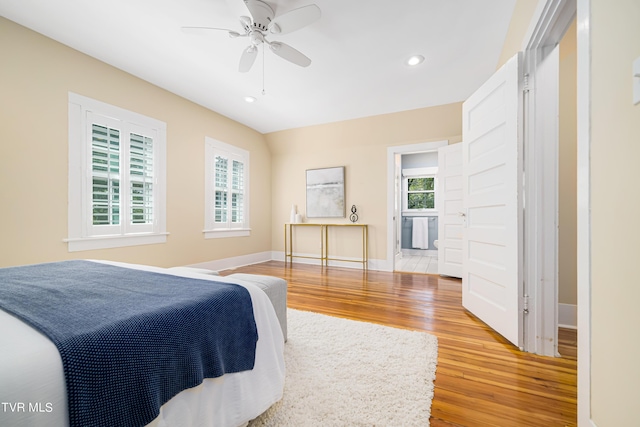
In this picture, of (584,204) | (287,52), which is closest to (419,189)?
(287,52)

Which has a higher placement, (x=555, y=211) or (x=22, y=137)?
(x=22, y=137)

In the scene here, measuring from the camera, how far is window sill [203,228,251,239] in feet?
14.2

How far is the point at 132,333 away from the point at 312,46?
282cm

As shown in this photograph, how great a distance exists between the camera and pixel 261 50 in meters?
2.71

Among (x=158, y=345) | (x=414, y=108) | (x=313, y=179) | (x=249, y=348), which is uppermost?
(x=414, y=108)

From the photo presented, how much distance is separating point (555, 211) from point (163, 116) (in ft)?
14.6

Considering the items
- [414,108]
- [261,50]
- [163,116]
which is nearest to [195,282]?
[261,50]

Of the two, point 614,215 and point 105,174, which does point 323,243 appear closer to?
point 105,174

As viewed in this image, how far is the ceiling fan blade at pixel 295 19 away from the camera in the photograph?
6.13 feet

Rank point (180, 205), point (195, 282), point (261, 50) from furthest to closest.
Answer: point (180, 205)
point (261, 50)
point (195, 282)

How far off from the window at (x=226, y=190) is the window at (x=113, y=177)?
782 mm

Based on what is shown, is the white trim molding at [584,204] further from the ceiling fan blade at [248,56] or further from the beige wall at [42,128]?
the beige wall at [42,128]

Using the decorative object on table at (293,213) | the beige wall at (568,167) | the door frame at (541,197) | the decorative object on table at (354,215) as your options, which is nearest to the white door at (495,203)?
the door frame at (541,197)

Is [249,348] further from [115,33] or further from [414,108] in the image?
[414,108]
